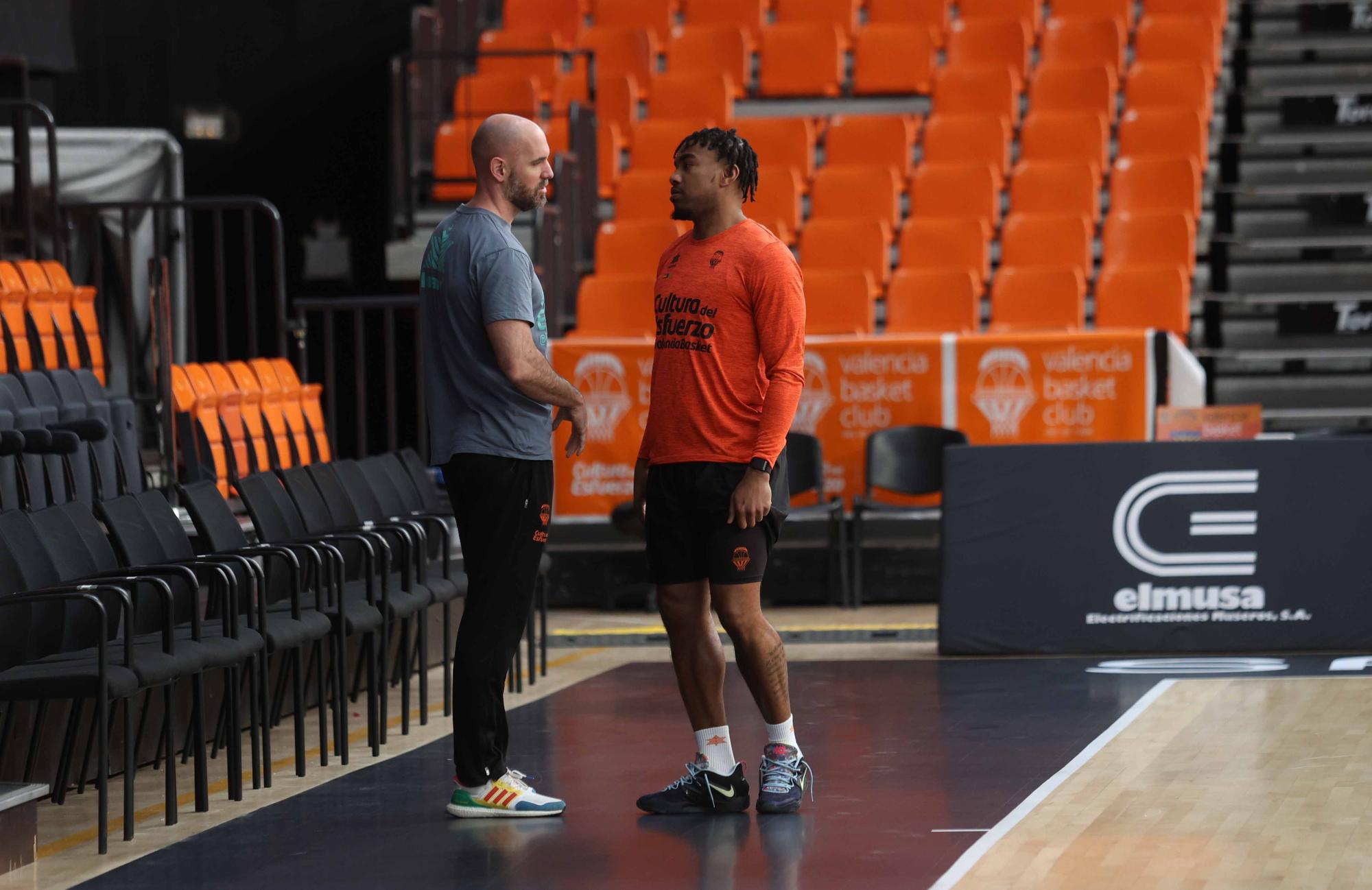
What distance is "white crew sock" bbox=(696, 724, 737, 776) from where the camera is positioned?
17.6 ft

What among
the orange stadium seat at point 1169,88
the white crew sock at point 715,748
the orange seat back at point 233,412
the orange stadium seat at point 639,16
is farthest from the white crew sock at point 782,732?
the orange stadium seat at point 639,16

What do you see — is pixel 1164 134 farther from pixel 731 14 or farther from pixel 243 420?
pixel 243 420

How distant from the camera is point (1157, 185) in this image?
41.2 ft

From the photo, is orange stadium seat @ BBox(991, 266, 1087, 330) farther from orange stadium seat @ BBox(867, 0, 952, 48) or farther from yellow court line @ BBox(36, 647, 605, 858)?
yellow court line @ BBox(36, 647, 605, 858)

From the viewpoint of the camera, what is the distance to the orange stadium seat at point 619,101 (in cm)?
1405

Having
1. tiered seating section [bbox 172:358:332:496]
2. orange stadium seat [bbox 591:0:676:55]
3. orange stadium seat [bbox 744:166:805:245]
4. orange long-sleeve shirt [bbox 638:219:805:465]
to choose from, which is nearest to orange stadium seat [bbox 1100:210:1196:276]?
orange stadium seat [bbox 744:166:805:245]

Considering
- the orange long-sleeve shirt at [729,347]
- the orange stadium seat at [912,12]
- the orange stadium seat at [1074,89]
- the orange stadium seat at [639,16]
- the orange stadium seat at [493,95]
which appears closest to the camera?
the orange long-sleeve shirt at [729,347]

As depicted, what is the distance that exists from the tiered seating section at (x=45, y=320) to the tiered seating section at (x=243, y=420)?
557 millimetres

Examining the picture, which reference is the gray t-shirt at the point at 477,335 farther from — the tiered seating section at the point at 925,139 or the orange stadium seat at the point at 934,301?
the orange stadium seat at the point at 934,301

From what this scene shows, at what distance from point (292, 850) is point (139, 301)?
6950mm

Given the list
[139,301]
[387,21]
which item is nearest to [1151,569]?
[139,301]

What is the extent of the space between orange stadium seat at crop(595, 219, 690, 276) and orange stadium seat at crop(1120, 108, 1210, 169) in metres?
3.22

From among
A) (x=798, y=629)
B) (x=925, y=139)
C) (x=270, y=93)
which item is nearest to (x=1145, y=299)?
(x=925, y=139)

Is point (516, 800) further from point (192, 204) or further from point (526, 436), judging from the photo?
point (192, 204)
